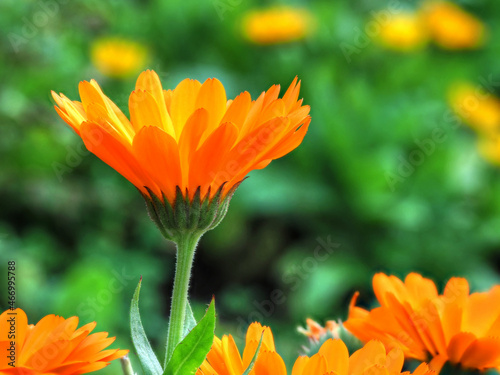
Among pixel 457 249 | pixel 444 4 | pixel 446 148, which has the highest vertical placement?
pixel 444 4

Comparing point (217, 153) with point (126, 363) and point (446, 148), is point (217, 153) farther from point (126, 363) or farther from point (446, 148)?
point (446, 148)

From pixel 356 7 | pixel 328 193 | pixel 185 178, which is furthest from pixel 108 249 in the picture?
pixel 356 7

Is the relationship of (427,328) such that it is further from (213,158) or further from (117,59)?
(117,59)

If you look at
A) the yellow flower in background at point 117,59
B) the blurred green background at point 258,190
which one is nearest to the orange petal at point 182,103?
the blurred green background at point 258,190

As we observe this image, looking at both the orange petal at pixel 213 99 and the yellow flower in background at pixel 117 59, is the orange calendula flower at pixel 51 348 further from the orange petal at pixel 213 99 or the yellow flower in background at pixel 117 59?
the yellow flower in background at pixel 117 59

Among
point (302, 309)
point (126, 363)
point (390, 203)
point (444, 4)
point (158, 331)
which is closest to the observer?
point (126, 363)

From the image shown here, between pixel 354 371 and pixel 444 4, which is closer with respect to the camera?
pixel 354 371

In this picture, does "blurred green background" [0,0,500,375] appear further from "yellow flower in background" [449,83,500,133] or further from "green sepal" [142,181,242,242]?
"green sepal" [142,181,242,242]

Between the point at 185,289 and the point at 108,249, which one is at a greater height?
the point at 185,289
